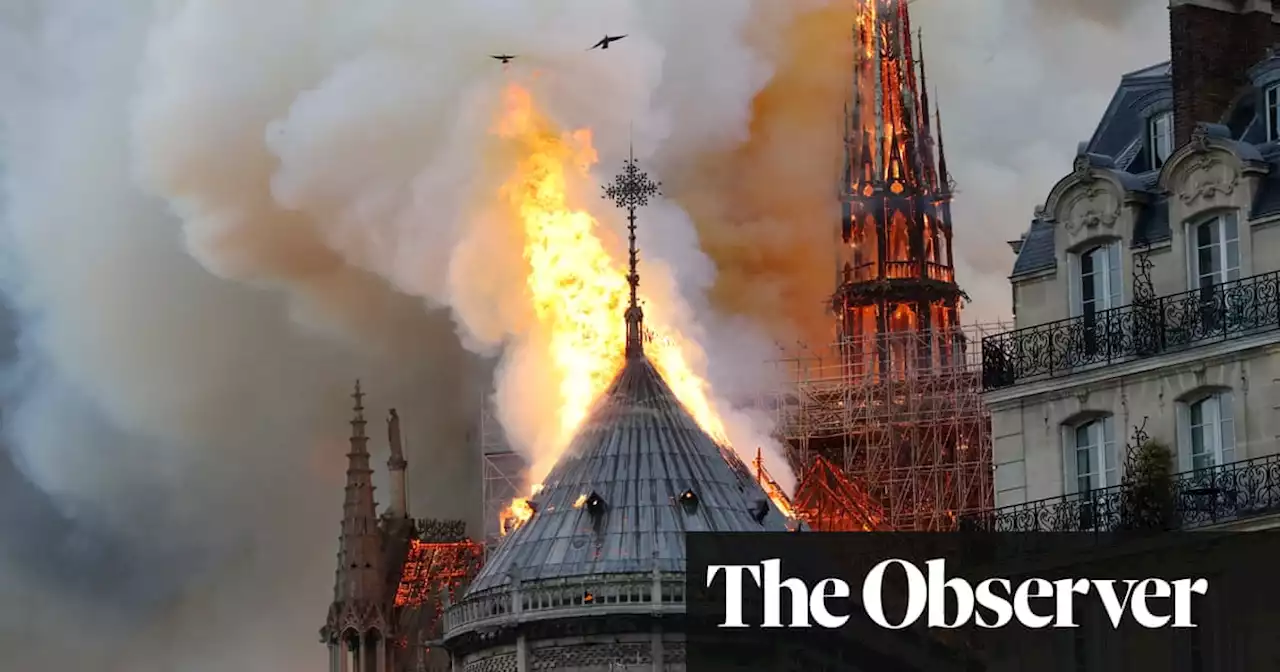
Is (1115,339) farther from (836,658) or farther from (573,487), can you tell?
(573,487)

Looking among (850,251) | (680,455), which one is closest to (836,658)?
(680,455)

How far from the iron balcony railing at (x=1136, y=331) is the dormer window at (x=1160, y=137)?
3.84 meters

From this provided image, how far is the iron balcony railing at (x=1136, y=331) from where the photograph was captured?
242 ft

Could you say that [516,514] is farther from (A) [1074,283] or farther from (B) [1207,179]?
(B) [1207,179]

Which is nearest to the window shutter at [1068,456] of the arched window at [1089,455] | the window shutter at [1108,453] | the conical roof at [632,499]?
the arched window at [1089,455]

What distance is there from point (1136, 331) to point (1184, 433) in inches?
78.0

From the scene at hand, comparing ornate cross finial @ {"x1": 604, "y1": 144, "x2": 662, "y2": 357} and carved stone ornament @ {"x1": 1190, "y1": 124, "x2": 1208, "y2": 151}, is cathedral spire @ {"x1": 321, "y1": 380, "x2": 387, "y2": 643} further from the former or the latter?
carved stone ornament @ {"x1": 1190, "y1": 124, "x2": 1208, "y2": 151}

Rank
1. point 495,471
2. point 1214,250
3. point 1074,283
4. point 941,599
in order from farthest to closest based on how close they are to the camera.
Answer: point 495,471, point 941,599, point 1074,283, point 1214,250

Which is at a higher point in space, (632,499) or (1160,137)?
(1160,137)

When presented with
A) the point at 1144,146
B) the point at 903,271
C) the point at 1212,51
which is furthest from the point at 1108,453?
the point at 903,271

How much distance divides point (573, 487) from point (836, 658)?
15116 millimetres

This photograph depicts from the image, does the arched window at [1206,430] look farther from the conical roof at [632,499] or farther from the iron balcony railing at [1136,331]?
the conical roof at [632,499]

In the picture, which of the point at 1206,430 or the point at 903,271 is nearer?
the point at 1206,430

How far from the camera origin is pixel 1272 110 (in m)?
76.9
